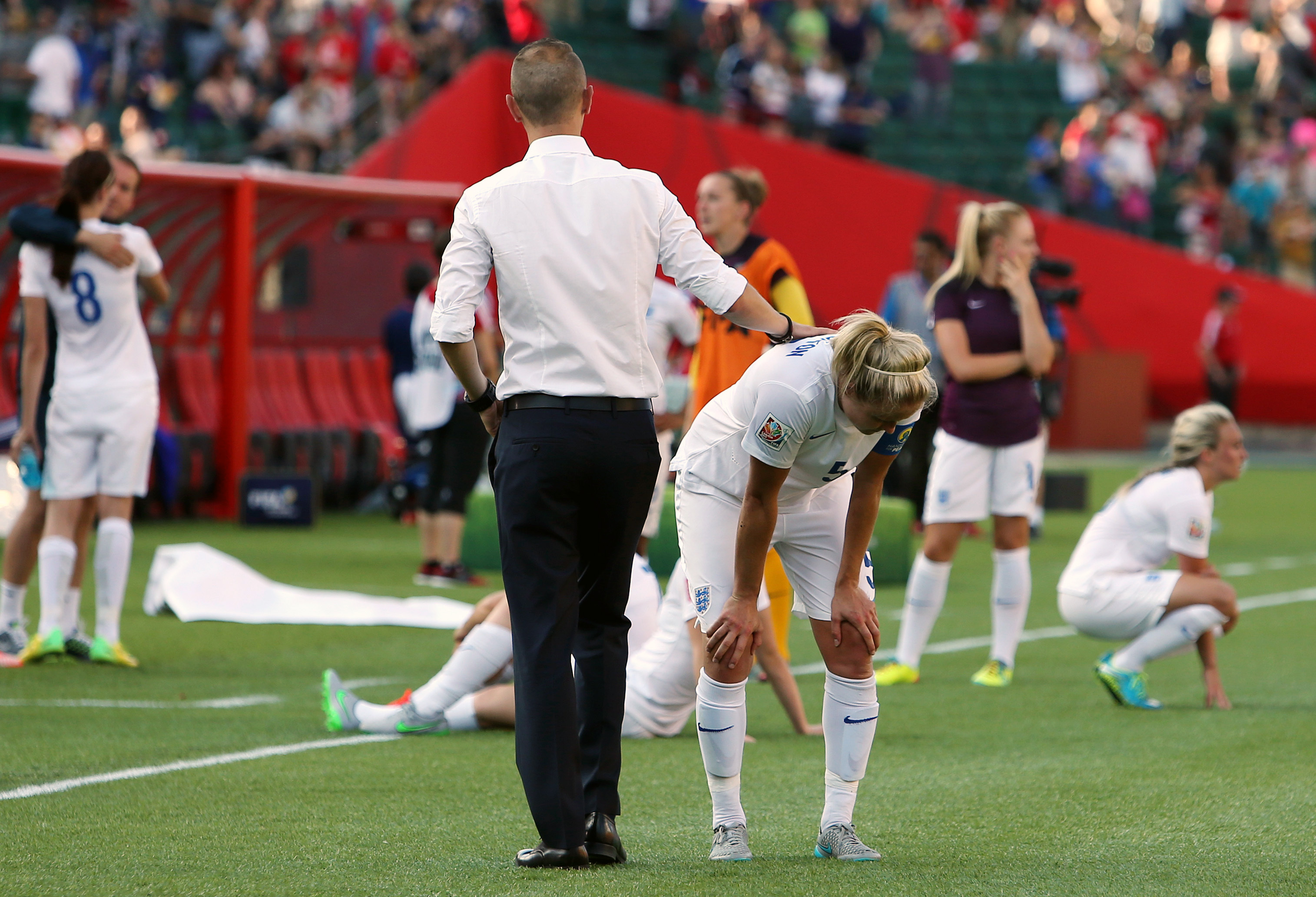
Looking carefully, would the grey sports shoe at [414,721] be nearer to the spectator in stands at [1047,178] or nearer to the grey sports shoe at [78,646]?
the grey sports shoe at [78,646]

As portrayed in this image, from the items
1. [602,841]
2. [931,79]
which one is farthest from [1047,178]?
[602,841]

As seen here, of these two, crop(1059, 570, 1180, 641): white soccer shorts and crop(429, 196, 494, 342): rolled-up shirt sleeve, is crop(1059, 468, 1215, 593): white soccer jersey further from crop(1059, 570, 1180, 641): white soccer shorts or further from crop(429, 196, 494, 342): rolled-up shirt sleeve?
crop(429, 196, 494, 342): rolled-up shirt sleeve

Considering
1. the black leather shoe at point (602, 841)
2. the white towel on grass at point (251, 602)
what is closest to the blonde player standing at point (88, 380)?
the white towel on grass at point (251, 602)

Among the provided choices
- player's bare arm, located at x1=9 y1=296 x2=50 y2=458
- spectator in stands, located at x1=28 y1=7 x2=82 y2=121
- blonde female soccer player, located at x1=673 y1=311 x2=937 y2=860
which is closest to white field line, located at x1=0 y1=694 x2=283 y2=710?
player's bare arm, located at x1=9 y1=296 x2=50 y2=458

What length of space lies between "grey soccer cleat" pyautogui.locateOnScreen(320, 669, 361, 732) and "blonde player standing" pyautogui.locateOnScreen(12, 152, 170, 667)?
165cm

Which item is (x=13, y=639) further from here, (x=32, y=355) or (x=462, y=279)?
(x=462, y=279)

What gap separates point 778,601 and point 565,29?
19.2 metres

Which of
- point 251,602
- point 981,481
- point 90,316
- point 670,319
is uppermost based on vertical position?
point 670,319

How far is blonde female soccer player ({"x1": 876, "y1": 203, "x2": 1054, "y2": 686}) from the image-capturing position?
741 centimetres

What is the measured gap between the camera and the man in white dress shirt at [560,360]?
4.13 m

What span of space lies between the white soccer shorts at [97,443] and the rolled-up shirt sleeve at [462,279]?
11.2ft

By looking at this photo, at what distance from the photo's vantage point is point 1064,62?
Result: 26.9 metres

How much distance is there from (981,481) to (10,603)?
4.33 meters

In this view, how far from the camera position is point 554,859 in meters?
4.14
